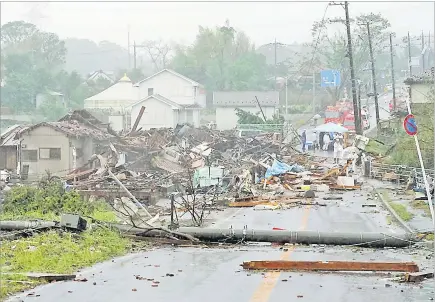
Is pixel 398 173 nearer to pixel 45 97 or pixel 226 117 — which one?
pixel 45 97

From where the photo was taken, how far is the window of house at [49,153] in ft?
141

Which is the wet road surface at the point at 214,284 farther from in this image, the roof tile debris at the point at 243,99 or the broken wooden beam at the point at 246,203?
the roof tile debris at the point at 243,99

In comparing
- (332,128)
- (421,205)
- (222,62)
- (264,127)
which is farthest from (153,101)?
(421,205)

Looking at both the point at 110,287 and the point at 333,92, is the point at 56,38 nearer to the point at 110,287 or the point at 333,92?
the point at 333,92

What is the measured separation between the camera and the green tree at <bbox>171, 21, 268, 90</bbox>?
9369 centimetres

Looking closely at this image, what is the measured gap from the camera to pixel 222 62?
309 feet

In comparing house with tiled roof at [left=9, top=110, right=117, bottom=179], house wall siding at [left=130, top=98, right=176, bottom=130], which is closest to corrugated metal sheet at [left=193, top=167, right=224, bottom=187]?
house with tiled roof at [left=9, top=110, right=117, bottom=179]

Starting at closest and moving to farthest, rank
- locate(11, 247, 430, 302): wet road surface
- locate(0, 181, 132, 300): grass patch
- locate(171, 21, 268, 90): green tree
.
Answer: locate(11, 247, 430, 302): wet road surface
locate(0, 181, 132, 300): grass patch
locate(171, 21, 268, 90): green tree

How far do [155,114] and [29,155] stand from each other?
25.6 metres

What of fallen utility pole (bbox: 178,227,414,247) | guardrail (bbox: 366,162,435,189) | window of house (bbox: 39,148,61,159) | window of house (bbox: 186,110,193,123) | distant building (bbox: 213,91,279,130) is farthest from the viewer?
distant building (bbox: 213,91,279,130)

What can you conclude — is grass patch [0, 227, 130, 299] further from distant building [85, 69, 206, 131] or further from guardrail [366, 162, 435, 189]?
distant building [85, 69, 206, 131]

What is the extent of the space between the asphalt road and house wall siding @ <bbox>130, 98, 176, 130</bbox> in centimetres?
5161

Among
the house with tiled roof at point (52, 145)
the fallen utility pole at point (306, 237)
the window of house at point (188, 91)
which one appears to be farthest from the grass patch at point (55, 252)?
the window of house at point (188, 91)

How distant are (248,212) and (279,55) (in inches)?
4471
